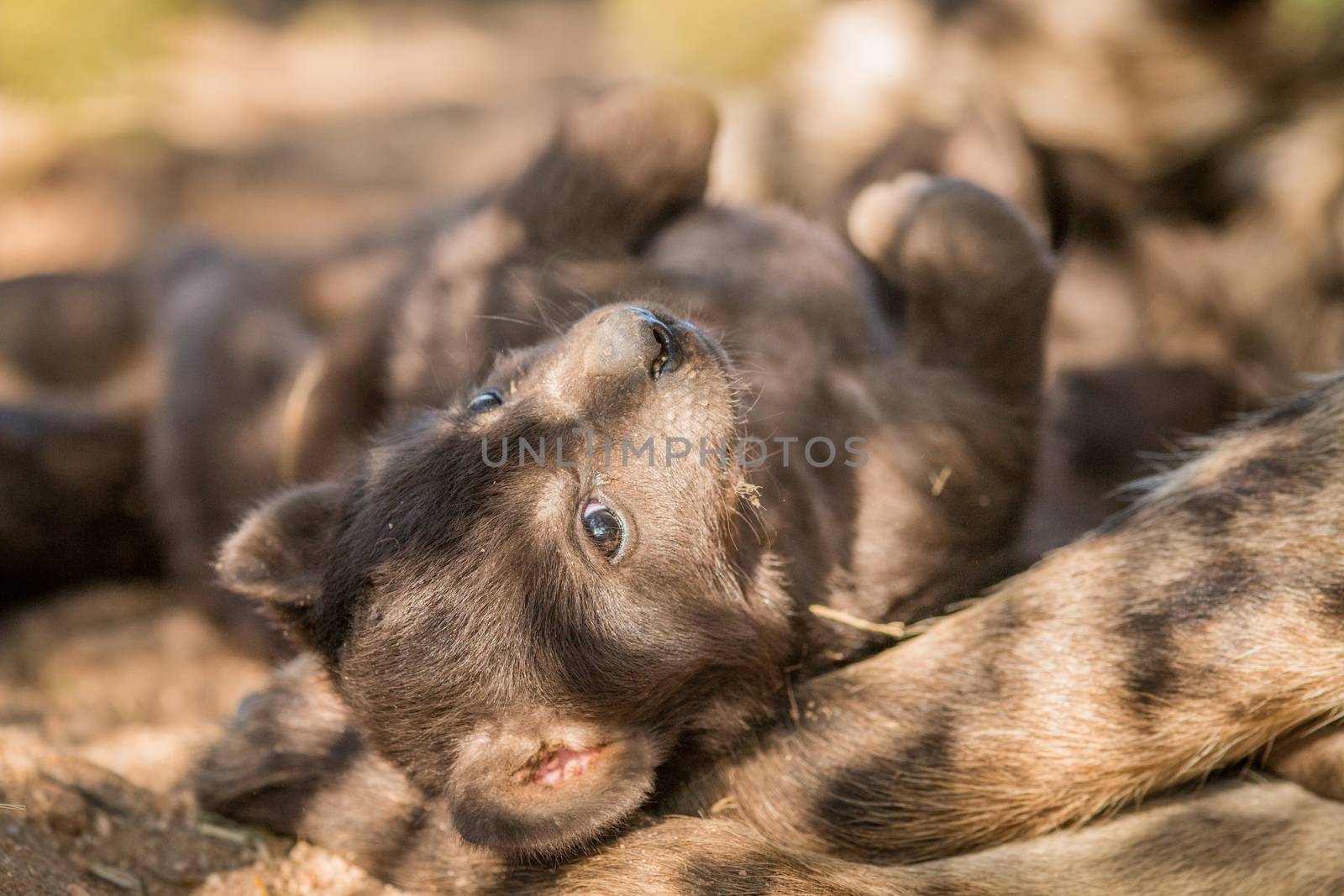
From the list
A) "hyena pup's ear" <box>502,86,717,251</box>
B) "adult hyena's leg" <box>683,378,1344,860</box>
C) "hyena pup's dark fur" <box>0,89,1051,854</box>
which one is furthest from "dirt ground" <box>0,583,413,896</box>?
"hyena pup's ear" <box>502,86,717,251</box>

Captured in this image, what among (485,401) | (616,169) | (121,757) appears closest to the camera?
(485,401)

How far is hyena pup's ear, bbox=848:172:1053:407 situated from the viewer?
3932 millimetres

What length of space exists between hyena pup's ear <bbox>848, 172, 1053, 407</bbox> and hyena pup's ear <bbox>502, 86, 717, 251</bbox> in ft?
2.78

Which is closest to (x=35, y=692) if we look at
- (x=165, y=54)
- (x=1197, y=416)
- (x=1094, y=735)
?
(x=1094, y=735)

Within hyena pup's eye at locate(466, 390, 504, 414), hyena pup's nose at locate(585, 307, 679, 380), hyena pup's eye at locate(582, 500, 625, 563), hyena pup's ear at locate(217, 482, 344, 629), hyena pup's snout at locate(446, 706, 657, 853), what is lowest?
hyena pup's snout at locate(446, 706, 657, 853)

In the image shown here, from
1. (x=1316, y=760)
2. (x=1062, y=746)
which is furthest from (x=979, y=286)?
(x=1316, y=760)

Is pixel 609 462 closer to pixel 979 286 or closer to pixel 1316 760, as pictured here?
pixel 979 286

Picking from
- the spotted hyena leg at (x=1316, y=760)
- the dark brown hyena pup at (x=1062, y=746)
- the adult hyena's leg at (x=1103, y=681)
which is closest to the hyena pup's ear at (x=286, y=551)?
the dark brown hyena pup at (x=1062, y=746)

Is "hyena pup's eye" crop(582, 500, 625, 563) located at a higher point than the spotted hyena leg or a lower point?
higher

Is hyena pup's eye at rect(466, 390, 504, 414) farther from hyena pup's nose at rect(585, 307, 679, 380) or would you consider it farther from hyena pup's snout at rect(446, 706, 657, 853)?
hyena pup's snout at rect(446, 706, 657, 853)

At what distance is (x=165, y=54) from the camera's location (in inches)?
362

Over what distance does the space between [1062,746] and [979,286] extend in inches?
59.6

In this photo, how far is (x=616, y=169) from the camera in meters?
4.30

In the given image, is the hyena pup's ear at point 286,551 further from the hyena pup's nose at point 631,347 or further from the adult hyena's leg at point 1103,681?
the adult hyena's leg at point 1103,681
